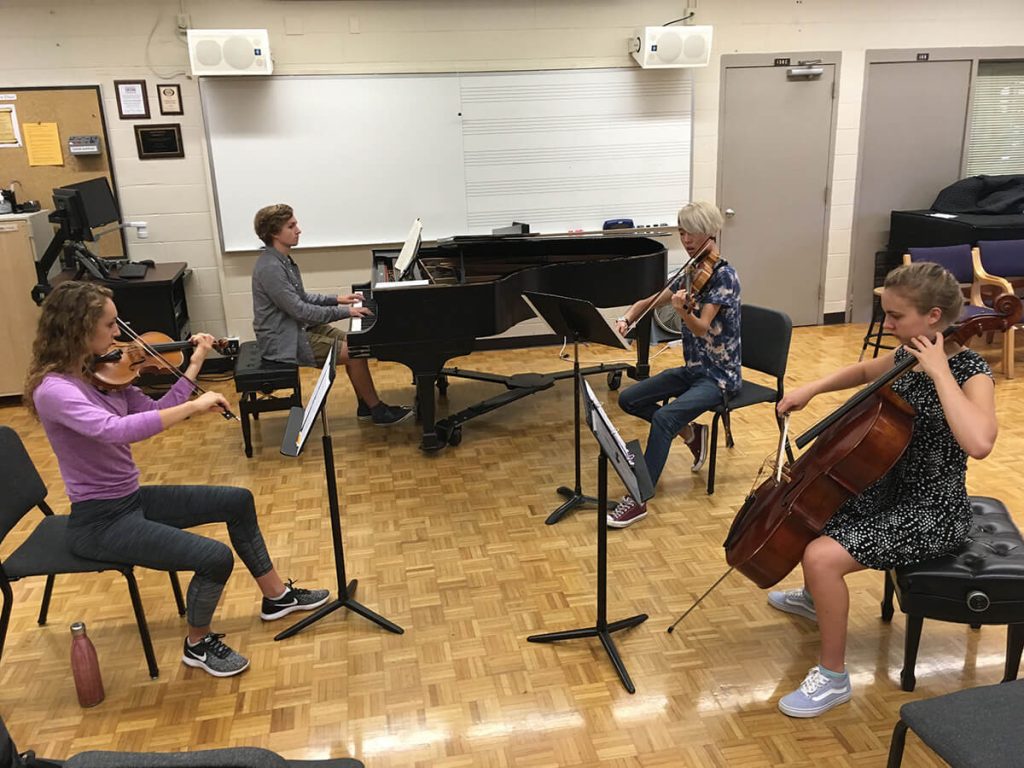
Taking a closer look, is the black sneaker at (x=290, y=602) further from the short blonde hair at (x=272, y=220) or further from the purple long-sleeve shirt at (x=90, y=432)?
the short blonde hair at (x=272, y=220)

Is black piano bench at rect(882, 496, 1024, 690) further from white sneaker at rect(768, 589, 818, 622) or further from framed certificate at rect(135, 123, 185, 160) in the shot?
framed certificate at rect(135, 123, 185, 160)

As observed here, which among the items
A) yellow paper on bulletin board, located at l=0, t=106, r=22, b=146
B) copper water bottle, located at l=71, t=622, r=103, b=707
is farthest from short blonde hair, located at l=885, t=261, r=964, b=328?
yellow paper on bulletin board, located at l=0, t=106, r=22, b=146

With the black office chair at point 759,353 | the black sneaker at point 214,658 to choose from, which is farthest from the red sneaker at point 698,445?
the black sneaker at point 214,658

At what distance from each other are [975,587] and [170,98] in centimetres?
580

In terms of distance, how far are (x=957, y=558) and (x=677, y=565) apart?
46.6 inches

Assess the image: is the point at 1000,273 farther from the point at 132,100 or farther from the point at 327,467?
the point at 132,100

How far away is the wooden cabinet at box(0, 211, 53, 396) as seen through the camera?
5426 mm

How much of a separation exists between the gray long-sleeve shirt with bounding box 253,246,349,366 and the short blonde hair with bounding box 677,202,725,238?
6.52ft

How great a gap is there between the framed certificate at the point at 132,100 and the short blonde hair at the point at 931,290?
17.7ft

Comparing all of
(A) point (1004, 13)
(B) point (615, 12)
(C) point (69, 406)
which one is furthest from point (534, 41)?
(C) point (69, 406)

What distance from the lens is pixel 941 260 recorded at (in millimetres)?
5832

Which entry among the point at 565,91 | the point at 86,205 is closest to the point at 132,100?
the point at 86,205

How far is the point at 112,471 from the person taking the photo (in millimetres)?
2621

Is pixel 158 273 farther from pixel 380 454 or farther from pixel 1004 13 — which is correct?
pixel 1004 13
